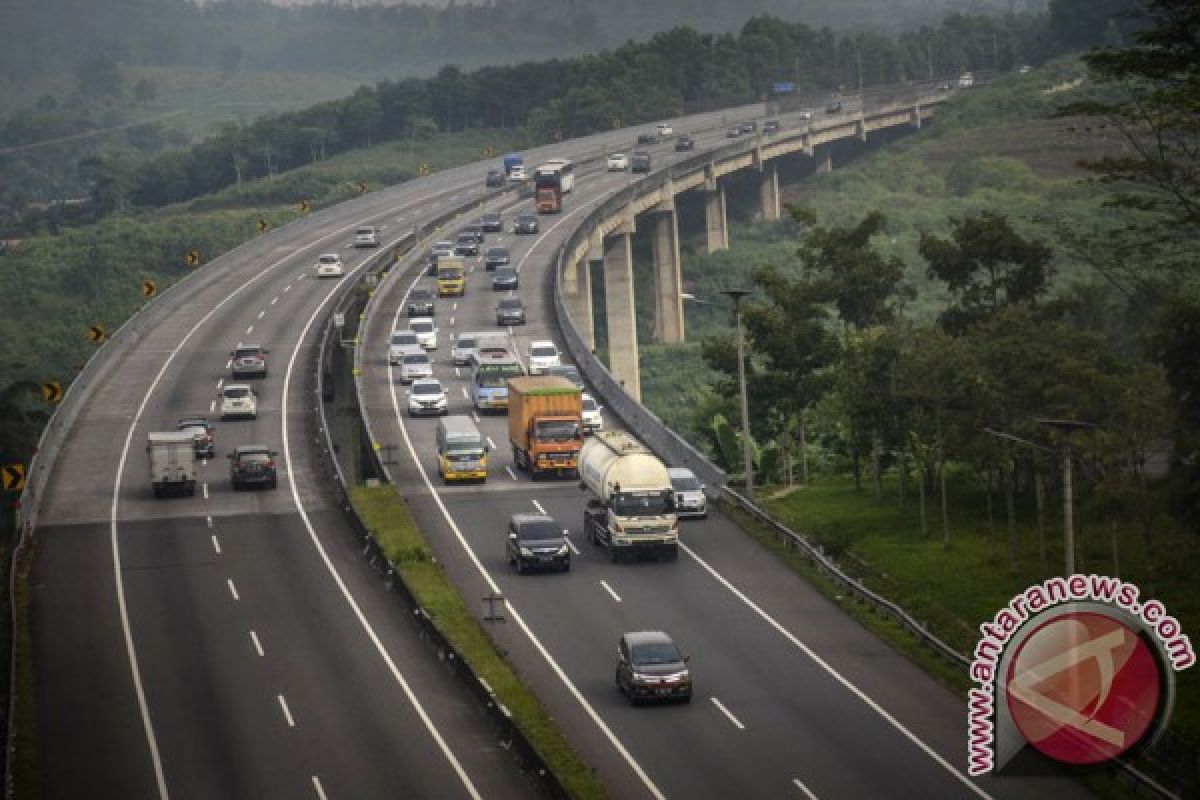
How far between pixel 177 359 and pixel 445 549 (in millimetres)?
47844

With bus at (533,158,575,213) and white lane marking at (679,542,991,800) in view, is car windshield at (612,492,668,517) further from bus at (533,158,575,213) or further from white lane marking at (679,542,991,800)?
bus at (533,158,575,213)

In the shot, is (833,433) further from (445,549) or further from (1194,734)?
(1194,734)

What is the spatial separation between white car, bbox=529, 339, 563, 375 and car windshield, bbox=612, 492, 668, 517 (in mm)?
36387

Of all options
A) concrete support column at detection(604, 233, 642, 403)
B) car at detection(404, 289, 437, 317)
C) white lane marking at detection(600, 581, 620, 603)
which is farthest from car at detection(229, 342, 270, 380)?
concrete support column at detection(604, 233, 642, 403)

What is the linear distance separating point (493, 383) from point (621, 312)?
7651 cm

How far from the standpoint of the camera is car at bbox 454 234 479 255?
16125 cm

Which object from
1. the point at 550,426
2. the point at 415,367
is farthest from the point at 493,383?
the point at 550,426

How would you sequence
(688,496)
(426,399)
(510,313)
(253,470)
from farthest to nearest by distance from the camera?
(510,313) → (426,399) → (253,470) → (688,496)

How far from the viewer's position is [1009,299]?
102m

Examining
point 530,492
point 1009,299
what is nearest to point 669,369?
point 1009,299

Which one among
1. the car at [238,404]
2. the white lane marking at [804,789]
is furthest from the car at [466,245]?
the white lane marking at [804,789]

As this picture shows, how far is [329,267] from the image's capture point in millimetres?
154625

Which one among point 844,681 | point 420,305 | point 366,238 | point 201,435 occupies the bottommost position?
point 844,681

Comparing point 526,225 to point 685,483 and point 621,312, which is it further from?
point 685,483
